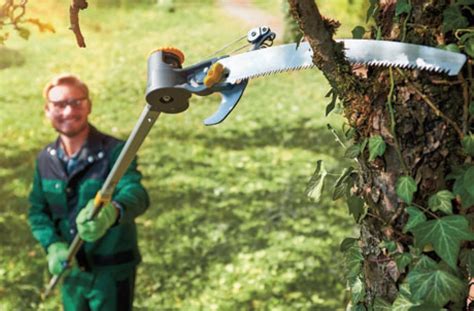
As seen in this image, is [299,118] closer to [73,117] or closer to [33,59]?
[33,59]

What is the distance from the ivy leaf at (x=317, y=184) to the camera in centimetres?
201

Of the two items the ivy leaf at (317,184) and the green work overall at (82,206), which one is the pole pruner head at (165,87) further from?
the green work overall at (82,206)

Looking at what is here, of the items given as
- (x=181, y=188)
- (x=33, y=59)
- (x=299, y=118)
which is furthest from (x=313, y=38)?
(x=33, y=59)

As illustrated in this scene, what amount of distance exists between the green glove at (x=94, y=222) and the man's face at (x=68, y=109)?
456mm

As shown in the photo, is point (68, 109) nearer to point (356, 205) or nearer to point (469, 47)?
point (356, 205)

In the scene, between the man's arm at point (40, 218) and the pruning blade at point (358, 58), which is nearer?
the pruning blade at point (358, 58)

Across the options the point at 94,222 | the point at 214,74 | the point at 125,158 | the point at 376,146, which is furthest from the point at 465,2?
the point at 94,222

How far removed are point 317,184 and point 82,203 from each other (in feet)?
6.56

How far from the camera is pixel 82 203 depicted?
374 cm

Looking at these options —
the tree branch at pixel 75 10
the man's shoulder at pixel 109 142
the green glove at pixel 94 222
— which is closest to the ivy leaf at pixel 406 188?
the tree branch at pixel 75 10

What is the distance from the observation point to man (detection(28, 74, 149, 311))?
12.3ft

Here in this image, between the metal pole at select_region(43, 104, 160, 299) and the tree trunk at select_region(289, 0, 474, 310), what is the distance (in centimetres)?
58

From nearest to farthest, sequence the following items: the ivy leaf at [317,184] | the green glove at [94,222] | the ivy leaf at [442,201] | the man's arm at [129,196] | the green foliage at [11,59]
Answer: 1. the ivy leaf at [442,201]
2. the ivy leaf at [317,184]
3. the green glove at [94,222]
4. the man's arm at [129,196]
5. the green foliage at [11,59]

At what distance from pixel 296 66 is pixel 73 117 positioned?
93.2 inches
